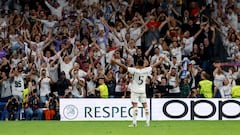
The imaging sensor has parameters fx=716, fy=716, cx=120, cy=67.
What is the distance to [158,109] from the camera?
96.9 ft

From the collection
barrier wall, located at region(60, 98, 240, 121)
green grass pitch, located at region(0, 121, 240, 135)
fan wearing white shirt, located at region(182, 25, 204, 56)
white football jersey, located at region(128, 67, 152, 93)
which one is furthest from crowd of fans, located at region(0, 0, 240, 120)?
white football jersey, located at region(128, 67, 152, 93)

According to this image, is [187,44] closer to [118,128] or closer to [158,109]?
[158,109]

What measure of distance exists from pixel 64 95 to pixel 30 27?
4191 mm

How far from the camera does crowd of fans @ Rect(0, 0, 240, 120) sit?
101 feet

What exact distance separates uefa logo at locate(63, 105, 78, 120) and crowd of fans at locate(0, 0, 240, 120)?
2.21ft

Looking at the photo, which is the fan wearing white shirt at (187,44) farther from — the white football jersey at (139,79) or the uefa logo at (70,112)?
the white football jersey at (139,79)

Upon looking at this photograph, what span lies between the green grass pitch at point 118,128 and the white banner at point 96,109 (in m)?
1.27

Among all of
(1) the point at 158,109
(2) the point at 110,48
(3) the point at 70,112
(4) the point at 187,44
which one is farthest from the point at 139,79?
(4) the point at 187,44

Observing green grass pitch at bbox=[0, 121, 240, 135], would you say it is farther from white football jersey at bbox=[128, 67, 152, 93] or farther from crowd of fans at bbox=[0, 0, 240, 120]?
crowd of fans at bbox=[0, 0, 240, 120]

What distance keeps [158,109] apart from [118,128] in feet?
18.0

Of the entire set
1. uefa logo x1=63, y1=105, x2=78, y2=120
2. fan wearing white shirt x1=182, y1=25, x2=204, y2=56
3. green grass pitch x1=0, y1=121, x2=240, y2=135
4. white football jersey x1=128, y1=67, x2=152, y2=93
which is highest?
fan wearing white shirt x1=182, y1=25, x2=204, y2=56

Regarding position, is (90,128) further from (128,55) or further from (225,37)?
(225,37)

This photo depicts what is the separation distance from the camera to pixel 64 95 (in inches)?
1212

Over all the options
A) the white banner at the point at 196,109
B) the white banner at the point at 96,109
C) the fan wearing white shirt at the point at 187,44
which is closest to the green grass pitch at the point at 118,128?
the white banner at the point at 96,109
